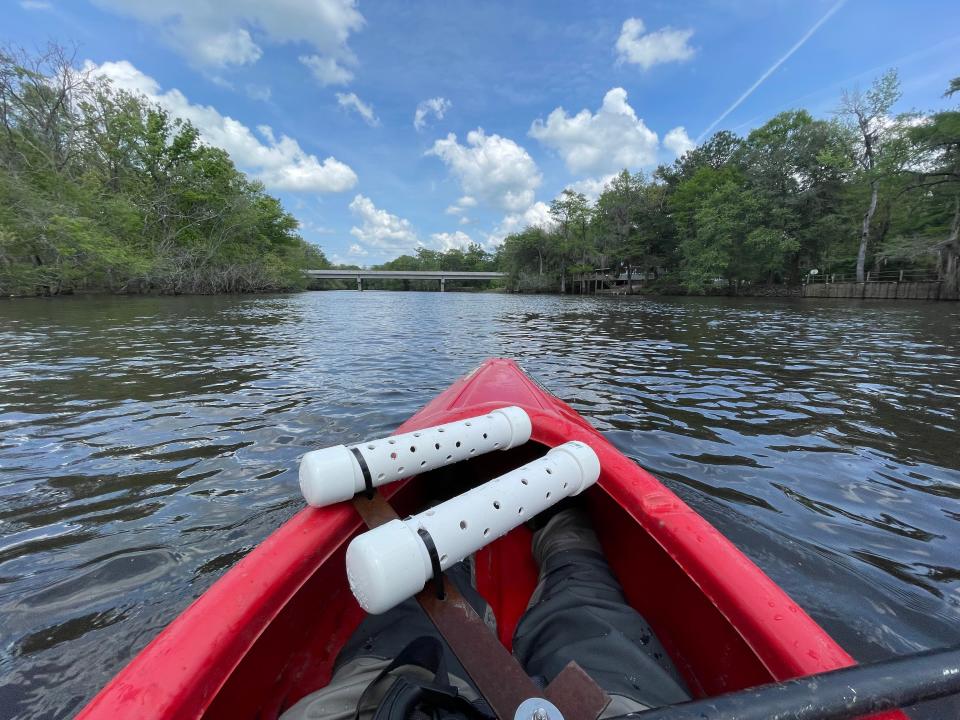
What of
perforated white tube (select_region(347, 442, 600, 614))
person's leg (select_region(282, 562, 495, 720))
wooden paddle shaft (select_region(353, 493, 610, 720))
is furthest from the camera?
person's leg (select_region(282, 562, 495, 720))

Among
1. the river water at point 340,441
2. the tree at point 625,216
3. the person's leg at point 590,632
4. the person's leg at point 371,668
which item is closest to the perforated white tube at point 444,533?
the person's leg at point 371,668

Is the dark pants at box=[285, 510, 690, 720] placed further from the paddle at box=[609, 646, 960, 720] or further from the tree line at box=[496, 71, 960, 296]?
the tree line at box=[496, 71, 960, 296]

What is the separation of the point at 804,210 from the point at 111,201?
46.0m

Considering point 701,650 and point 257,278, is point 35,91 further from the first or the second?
point 701,650

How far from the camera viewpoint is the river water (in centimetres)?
193

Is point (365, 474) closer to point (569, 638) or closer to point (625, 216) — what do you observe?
point (569, 638)

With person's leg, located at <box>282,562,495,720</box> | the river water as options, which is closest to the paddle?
person's leg, located at <box>282,562,495,720</box>

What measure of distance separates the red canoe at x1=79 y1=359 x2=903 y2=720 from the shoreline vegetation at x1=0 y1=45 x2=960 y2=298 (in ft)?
91.2

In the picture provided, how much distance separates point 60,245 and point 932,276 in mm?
50700

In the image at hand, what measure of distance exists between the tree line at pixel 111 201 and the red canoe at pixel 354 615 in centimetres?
2745

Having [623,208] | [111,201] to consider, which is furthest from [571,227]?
[111,201]

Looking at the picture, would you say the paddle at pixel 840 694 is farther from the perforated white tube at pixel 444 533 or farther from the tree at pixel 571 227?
the tree at pixel 571 227

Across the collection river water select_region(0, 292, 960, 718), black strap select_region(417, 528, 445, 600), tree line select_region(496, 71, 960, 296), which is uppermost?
tree line select_region(496, 71, 960, 296)

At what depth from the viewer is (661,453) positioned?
12.1 ft
